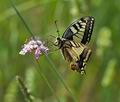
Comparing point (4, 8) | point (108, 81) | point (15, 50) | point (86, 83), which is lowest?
point (108, 81)

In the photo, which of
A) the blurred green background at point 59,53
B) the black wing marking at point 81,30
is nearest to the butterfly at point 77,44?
the black wing marking at point 81,30

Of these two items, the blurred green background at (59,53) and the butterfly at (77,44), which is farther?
the blurred green background at (59,53)

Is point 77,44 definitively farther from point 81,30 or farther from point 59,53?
point 59,53

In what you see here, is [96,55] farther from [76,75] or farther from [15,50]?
[15,50]

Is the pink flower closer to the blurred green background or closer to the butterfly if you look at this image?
the butterfly

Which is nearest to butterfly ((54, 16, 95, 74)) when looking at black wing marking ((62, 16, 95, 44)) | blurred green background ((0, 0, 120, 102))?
black wing marking ((62, 16, 95, 44))

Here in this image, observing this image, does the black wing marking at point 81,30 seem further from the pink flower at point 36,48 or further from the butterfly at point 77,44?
the pink flower at point 36,48

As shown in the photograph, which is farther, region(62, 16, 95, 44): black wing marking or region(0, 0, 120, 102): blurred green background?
region(0, 0, 120, 102): blurred green background

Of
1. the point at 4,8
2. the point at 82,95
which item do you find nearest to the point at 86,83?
the point at 82,95
